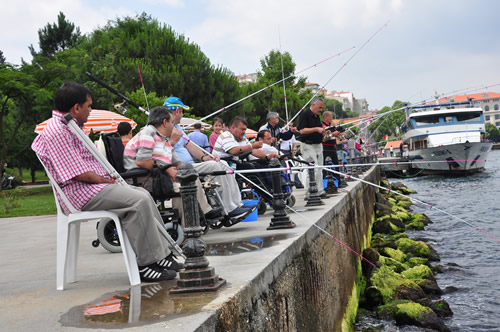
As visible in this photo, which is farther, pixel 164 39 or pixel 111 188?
pixel 164 39

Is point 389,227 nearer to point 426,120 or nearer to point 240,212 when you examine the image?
point 240,212

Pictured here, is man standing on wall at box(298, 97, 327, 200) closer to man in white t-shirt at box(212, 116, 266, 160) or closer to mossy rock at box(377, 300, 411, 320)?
man in white t-shirt at box(212, 116, 266, 160)

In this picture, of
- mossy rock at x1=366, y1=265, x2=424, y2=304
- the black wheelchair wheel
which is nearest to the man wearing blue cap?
the black wheelchair wheel

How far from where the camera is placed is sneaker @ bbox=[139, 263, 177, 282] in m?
4.22

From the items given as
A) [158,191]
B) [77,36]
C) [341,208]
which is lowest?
[341,208]

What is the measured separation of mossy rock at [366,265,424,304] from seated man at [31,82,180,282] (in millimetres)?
4725

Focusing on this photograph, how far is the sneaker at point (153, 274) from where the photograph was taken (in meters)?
4.22

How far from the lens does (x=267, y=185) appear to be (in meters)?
8.55

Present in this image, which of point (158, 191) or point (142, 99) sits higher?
point (142, 99)

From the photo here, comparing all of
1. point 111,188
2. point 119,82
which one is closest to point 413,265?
point 111,188

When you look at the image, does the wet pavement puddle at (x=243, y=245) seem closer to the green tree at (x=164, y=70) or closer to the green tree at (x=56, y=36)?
the green tree at (x=164, y=70)

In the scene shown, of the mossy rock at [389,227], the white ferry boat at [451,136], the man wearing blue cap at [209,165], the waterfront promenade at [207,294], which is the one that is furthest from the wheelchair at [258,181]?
the white ferry boat at [451,136]

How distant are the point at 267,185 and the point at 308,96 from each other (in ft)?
164

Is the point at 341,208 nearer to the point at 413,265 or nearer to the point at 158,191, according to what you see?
the point at 413,265
